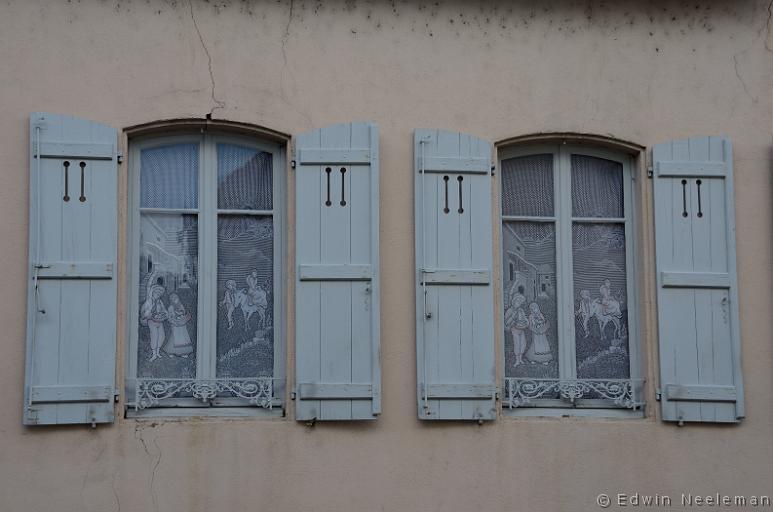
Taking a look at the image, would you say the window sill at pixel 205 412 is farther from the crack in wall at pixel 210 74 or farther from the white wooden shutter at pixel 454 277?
the crack in wall at pixel 210 74

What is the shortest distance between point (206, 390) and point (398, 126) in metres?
1.89

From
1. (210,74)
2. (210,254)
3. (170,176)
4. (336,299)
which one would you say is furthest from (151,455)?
(210,74)

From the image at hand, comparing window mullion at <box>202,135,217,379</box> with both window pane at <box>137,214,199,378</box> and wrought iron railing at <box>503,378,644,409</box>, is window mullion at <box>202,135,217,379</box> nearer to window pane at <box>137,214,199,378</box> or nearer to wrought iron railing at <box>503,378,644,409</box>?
window pane at <box>137,214,199,378</box>

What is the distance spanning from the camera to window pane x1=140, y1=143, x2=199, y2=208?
660 centimetres

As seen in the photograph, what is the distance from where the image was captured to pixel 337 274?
6402 millimetres

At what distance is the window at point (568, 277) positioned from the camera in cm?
670

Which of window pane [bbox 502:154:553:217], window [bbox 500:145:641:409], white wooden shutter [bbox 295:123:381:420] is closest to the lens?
white wooden shutter [bbox 295:123:381:420]

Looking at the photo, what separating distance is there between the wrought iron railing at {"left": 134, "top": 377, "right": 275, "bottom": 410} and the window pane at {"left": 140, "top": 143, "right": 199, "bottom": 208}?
1.03 metres

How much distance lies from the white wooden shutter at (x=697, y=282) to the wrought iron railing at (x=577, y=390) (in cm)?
20

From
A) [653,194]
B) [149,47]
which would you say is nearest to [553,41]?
[653,194]

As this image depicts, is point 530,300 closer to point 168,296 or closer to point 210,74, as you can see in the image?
point 168,296

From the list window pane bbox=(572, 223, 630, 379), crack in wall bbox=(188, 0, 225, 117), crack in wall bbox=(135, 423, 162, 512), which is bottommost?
crack in wall bbox=(135, 423, 162, 512)

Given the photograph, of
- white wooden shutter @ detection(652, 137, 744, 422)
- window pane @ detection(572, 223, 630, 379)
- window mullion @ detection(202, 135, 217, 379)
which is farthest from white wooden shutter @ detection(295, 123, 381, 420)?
white wooden shutter @ detection(652, 137, 744, 422)

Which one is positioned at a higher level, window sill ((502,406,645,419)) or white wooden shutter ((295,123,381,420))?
white wooden shutter ((295,123,381,420))
